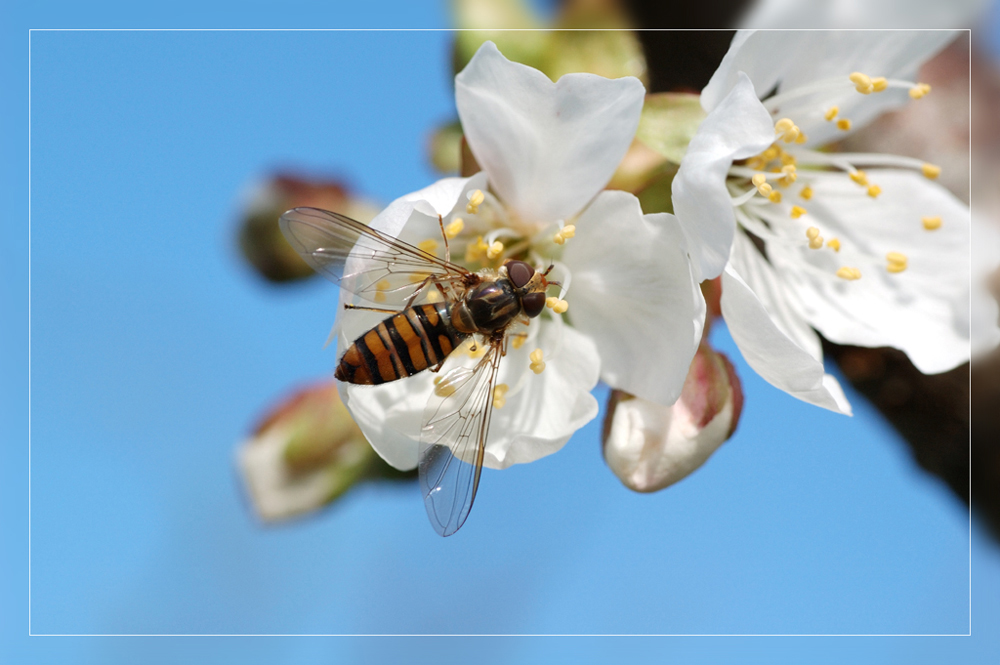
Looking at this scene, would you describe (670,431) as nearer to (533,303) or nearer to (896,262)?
(533,303)

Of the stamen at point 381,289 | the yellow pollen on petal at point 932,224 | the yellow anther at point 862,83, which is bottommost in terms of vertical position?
the stamen at point 381,289

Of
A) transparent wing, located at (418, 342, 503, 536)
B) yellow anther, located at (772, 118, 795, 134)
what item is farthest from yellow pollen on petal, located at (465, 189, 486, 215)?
yellow anther, located at (772, 118, 795, 134)

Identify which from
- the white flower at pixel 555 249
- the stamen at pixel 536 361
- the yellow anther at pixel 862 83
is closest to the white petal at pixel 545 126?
the white flower at pixel 555 249

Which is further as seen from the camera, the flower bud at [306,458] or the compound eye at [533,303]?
the flower bud at [306,458]

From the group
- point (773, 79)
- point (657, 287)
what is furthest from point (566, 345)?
point (773, 79)

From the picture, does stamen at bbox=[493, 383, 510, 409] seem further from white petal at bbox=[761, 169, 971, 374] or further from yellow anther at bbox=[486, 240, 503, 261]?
white petal at bbox=[761, 169, 971, 374]

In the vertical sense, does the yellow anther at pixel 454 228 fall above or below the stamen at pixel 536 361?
above

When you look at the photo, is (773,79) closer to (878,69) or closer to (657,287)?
(878,69)

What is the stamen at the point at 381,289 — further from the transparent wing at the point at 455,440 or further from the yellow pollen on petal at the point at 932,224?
the yellow pollen on petal at the point at 932,224

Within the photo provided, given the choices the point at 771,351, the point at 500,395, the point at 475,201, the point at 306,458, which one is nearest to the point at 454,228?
the point at 475,201
